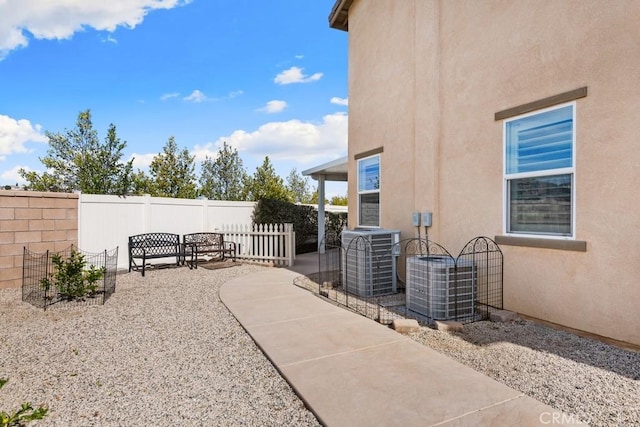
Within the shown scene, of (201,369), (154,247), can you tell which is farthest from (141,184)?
(201,369)

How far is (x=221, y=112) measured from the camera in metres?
18.5

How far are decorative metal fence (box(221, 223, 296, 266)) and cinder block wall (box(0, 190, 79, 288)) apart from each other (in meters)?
4.25

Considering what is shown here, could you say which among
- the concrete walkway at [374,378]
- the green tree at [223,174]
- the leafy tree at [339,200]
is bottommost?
the concrete walkway at [374,378]

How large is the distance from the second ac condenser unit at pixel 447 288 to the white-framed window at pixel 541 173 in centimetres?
92

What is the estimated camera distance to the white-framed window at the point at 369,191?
8016 millimetres

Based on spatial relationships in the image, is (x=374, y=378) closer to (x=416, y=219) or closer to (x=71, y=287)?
(x=416, y=219)

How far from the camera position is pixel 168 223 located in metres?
10.4

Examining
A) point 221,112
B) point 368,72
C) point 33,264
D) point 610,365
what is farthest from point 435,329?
point 221,112

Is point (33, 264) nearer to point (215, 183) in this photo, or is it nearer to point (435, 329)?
point (435, 329)

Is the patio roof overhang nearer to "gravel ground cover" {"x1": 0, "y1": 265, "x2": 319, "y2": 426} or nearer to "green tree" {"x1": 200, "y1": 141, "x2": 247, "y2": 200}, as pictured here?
"gravel ground cover" {"x1": 0, "y1": 265, "x2": 319, "y2": 426}

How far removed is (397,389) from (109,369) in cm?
282

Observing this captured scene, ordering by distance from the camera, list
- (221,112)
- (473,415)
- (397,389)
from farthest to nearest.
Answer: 1. (221,112)
2. (397,389)
3. (473,415)

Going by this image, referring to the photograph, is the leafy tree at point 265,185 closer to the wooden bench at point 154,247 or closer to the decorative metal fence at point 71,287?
the wooden bench at point 154,247

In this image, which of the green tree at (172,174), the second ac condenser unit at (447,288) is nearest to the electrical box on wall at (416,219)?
the second ac condenser unit at (447,288)
